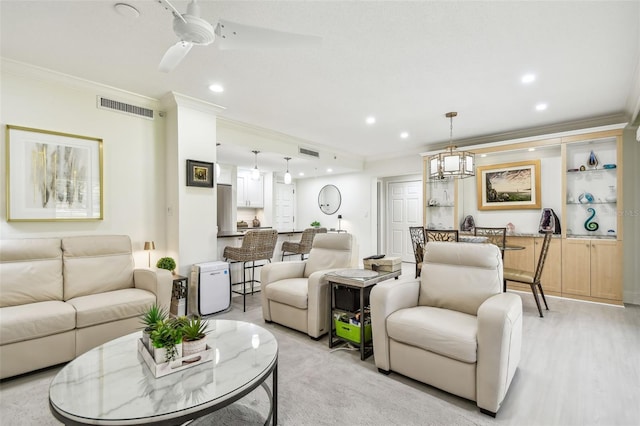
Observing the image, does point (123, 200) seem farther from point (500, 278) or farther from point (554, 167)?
point (554, 167)

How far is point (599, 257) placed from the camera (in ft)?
13.6

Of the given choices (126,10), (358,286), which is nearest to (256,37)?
(126,10)

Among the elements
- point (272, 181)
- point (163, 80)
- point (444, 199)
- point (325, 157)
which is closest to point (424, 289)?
point (163, 80)

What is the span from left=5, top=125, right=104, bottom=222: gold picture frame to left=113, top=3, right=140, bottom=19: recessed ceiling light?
5.58 feet

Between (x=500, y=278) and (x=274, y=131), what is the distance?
3.95 meters

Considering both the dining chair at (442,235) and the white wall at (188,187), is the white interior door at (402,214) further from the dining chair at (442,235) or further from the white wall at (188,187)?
the white wall at (188,187)

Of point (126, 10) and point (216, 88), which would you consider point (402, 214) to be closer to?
point (216, 88)

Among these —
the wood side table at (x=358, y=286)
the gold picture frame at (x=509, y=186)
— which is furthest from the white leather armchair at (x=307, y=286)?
the gold picture frame at (x=509, y=186)

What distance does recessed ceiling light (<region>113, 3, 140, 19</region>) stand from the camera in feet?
6.61

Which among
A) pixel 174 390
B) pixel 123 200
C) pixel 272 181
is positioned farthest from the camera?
pixel 272 181

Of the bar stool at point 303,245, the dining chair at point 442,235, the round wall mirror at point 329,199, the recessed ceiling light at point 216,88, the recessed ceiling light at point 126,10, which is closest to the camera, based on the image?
the recessed ceiling light at point 126,10

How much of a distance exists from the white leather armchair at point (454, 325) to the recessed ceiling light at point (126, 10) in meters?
2.63

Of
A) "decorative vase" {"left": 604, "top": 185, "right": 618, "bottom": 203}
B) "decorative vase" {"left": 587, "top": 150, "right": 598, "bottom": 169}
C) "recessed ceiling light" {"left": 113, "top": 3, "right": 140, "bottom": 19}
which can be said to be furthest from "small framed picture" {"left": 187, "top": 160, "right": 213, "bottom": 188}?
"decorative vase" {"left": 604, "top": 185, "right": 618, "bottom": 203}

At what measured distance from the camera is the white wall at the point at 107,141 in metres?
2.86
